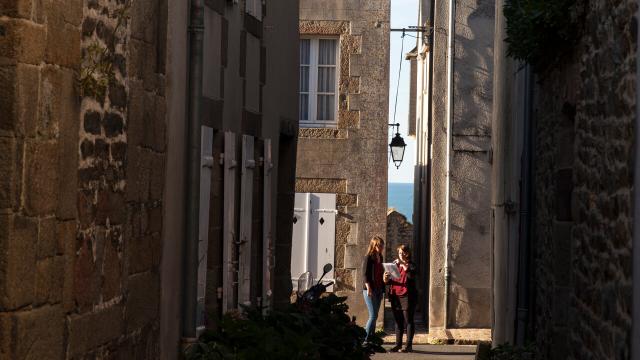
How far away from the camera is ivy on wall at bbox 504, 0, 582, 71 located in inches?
333

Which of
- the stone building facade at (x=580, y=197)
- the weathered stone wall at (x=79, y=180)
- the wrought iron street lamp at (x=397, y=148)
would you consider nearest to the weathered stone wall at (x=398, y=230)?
the wrought iron street lamp at (x=397, y=148)

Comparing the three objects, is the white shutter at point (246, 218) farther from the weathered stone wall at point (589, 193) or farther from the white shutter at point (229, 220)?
the weathered stone wall at point (589, 193)

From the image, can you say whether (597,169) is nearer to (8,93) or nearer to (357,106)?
(8,93)

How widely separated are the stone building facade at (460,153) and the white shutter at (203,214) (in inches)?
462

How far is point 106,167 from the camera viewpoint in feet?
21.4

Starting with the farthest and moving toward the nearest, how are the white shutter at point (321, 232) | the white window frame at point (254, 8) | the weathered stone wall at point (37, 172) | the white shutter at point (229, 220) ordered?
the white shutter at point (321, 232)
the white window frame at point (254, 8)
the white shutter at point (229, 220)
the weathered stone wall at point (37, 172)

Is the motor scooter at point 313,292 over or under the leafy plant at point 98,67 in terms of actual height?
under

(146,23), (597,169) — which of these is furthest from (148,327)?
(597,169)

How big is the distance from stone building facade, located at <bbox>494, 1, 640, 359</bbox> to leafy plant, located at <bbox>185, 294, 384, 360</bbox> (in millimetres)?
1496

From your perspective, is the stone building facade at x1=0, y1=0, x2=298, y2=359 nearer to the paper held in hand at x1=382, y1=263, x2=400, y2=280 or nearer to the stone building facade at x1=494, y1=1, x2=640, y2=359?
the stone building facade at x1=494, y1=1, x2=640, y2=359

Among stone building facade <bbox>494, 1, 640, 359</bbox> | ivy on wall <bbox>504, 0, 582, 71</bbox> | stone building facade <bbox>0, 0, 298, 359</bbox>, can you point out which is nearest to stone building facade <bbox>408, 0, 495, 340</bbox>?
stone building facade <bbox>494, 1, 640, 359</bbox>

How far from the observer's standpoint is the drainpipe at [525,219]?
37.9 ft

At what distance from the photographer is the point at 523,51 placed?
31.4ft

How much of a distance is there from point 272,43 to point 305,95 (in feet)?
30.1
